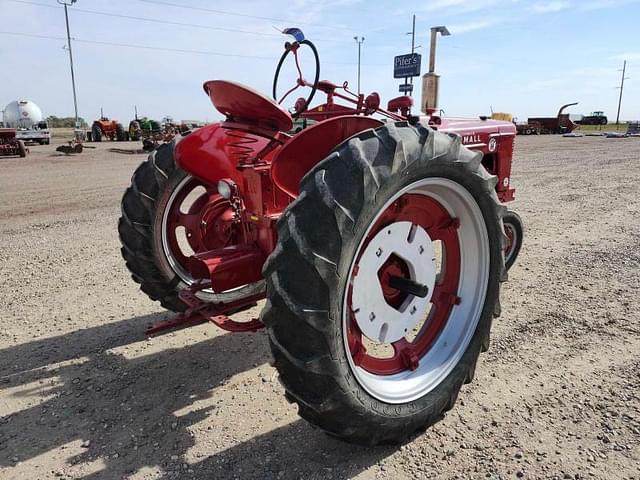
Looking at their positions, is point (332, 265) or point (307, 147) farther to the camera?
point (307, 147)

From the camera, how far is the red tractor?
31109 millimetres

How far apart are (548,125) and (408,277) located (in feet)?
151

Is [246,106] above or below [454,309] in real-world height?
above

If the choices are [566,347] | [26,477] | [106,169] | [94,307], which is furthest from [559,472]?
[106,169]

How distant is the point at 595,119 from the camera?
5362 cm

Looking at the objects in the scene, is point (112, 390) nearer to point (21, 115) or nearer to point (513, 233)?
point (513, 233)

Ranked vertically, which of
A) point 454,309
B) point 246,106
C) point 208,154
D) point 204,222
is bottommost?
point 454,309

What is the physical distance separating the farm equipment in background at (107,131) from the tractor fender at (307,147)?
107 ft

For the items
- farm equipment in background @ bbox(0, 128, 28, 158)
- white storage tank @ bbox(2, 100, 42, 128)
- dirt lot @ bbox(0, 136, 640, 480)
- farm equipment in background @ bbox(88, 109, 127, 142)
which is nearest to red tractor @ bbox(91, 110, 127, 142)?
farm equipment in background @ bbox(88, 109, 127, 142)

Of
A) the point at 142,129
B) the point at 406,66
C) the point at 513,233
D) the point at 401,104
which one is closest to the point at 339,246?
the point at 401,104

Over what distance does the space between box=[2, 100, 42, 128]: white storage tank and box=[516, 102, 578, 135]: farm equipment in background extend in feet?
123

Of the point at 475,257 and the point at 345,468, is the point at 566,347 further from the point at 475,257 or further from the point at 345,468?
the point at 345,468

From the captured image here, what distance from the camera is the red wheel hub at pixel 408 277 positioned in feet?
7.73

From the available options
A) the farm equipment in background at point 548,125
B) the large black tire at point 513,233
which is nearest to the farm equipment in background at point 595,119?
the farm equipment in background at point 548,125
